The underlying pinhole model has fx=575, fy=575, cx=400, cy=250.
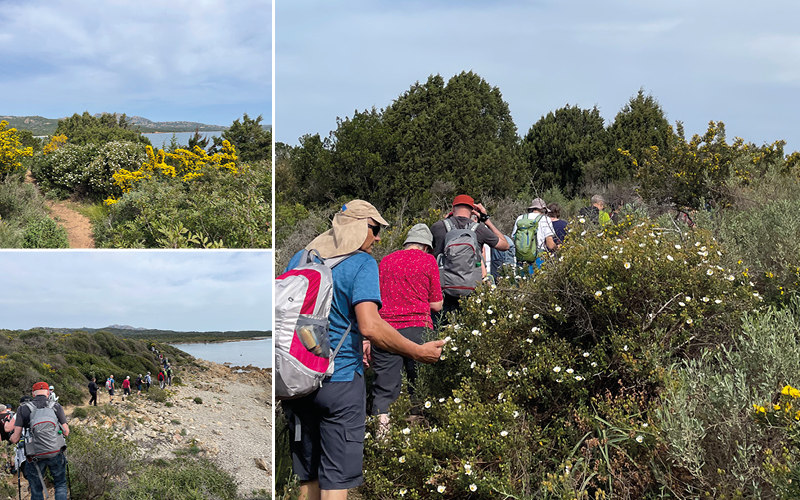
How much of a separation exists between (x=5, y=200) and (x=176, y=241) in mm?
2828

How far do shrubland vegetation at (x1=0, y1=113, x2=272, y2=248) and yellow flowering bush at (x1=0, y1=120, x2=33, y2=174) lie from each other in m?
0.01

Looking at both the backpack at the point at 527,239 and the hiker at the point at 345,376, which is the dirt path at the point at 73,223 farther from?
the backpack at the point at 527,239

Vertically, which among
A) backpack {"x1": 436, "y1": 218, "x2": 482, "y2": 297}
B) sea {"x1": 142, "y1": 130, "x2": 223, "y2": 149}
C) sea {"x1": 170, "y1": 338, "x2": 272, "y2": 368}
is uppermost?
sea {"x1": 142, "y1": 130, "x2": 223, "y2": 149}

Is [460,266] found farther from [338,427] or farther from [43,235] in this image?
[43,235]

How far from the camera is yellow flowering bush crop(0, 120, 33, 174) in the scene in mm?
6617

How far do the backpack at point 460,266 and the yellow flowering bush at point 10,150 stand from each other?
5.34m

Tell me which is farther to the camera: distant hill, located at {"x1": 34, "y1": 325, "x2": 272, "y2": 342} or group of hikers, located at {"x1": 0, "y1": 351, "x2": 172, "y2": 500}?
group of hikers, located at {"x1": 0, "y1": 351, "x2": 172, "y2": 500}

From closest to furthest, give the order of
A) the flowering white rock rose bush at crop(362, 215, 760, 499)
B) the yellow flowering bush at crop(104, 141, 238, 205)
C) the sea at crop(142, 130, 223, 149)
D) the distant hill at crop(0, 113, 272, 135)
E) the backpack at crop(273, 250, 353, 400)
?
1. the backpack at crop(273, 250, 353, 400)
2. the flowering white rock rose bush at crop(362, 215, 760, 499)
3. the distant hill at crop(0, 113, 272, 135)
4. the yellow flowering bush at crop(104, 141, 238, 205)
5. the sea at crop(142, 130, 223, 149)

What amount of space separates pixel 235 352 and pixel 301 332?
1.09 ft

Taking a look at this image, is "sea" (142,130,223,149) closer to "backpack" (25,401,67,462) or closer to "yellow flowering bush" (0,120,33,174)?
"yellow flowering bush" (0,120,33,174)

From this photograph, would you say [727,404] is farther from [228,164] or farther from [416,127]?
[416,127]

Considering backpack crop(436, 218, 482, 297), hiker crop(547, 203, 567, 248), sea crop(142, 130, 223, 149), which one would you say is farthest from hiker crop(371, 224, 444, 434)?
hiker crop(547, 203, 567, 248)

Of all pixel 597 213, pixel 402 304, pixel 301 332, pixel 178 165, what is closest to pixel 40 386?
pixel 301 332

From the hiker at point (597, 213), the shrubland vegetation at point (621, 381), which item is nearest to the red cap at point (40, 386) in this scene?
the shrubland vegetation at point (621, 381)
